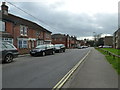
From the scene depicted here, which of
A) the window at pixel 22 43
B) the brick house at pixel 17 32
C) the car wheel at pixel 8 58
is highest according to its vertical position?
the brick house at pixel 17 32

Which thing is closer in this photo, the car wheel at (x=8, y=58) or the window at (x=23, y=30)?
the car wheel at (x=8, y=58)

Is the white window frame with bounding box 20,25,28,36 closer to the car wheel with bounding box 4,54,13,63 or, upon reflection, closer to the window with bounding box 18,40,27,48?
the window with bounding box 18,40,27,48

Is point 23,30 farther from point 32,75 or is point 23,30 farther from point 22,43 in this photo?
point 32,75

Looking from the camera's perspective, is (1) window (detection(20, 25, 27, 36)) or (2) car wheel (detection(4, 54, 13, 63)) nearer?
(2) car wheel (detection(4, 54, 13, 63))

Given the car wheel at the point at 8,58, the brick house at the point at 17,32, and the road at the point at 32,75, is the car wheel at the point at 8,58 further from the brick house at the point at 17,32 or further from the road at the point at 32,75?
the brick house at the point at 17,32

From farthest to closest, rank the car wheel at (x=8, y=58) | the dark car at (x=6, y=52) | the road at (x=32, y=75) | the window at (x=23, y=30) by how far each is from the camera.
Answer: the window at (x=23, y=30) → the car wheel at (x=8, y=58) → the dark car at (x=6, y=52) → the road at (x=32, y=75)

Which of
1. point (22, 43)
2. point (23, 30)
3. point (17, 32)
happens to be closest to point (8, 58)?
point (17, 32)

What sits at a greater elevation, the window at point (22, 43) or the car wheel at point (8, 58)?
the window at point (22, 43)

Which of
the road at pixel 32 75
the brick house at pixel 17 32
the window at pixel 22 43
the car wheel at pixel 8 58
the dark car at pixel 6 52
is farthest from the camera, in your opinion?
the window at pixel 22 43

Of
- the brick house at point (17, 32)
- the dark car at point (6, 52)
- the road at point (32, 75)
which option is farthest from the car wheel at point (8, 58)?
the brick house at point (17, 32)

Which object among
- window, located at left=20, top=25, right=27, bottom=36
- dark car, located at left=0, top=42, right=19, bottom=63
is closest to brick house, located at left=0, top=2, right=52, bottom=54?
window, located at left=20, top=25, right=27, bottom=36

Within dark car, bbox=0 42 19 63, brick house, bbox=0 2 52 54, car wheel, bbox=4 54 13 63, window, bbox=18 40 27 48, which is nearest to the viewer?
dark car, bbox=0 42 19 63

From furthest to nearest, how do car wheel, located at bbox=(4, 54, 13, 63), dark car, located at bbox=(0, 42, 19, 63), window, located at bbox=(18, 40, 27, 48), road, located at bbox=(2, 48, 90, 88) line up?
window, located at bbox=(18, 40, 27, 48), car wheel, located at bbox=(4, 54, 13, 63), dark car, located at bbox=(0, 42, 19, 63), road, located at bbox=(2, 48, 90, 88)

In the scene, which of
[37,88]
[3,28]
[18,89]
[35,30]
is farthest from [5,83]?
[35,30]
